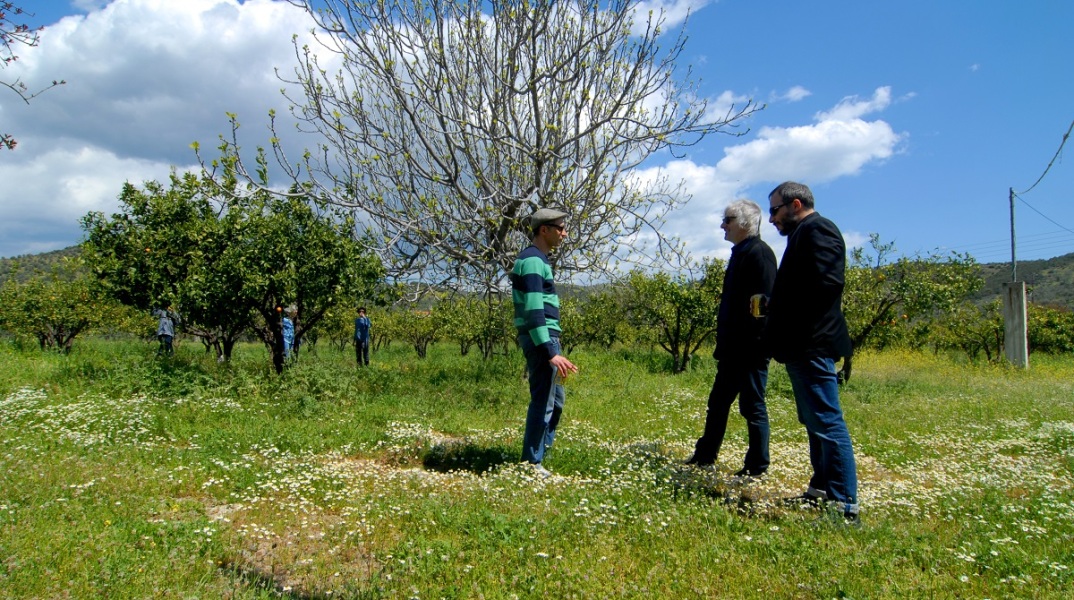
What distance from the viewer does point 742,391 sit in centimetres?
454

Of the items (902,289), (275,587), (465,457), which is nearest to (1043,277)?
(902,289)

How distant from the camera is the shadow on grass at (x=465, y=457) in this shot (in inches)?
190

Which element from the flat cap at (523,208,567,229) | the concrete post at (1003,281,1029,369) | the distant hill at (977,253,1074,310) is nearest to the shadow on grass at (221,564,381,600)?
the flat cap at (523,208,567,229)

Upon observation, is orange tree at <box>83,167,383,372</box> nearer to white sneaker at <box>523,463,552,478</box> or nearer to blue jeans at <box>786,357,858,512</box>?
white sneaker at <box>523,463,552,478</box>

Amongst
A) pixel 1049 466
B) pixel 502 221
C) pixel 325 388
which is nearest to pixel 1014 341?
pixel 1049 466

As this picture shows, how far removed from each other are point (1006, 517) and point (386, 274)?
27.7 feet

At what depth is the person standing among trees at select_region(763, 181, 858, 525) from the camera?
140 inches

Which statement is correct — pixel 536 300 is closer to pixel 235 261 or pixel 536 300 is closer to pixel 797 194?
pixel 797 194

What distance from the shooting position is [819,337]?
3617 millimetres

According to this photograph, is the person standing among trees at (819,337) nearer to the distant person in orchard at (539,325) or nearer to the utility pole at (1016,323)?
the distant person in orchard at (539,325)

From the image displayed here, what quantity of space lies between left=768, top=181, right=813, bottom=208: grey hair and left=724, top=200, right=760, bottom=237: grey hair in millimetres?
681

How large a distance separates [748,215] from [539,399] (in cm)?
206

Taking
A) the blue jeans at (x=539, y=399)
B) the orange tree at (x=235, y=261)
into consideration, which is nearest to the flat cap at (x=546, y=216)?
the blue jeans at (x=539, y=399)

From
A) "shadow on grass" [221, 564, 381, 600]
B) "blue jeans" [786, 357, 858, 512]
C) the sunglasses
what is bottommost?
"shadow on grass" [221, 564, 381, 600]
